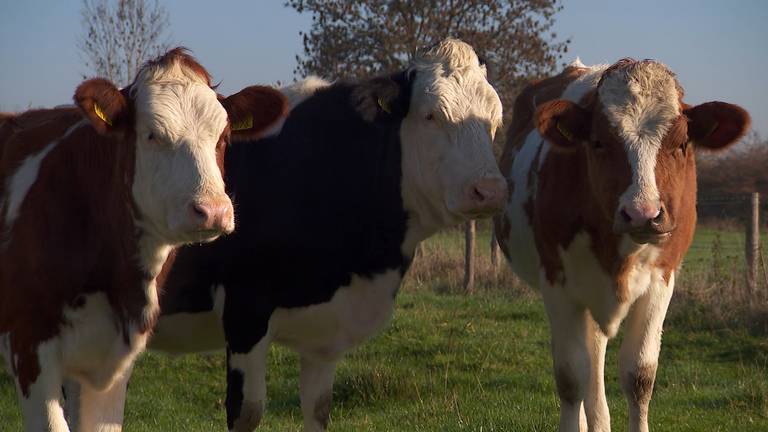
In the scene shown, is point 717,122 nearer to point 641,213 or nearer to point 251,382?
point 641,213

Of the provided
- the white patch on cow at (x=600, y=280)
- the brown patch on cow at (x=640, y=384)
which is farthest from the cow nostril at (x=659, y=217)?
the brown patch on cow at (x=640, y=384)

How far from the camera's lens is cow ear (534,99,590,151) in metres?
5.99

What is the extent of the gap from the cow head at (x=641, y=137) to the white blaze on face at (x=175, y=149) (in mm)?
2151

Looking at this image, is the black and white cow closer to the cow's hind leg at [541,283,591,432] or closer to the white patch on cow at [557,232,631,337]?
the white patch on cow at [557,232,631,337]

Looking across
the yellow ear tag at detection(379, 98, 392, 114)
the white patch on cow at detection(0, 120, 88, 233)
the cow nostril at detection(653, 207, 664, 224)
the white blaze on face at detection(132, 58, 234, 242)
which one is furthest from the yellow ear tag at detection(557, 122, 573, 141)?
the white patch on cow at detection(0, 120, 88, 233)

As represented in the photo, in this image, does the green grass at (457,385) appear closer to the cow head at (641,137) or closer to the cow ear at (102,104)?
the cow head at (641,137)

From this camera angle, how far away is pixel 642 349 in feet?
20.5

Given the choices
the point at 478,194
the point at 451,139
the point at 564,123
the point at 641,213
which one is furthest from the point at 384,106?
the point at 641,213

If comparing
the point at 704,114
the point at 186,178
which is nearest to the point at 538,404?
the point at 704,114

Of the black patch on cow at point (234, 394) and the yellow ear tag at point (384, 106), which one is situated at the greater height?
the yellow ear tag at point (384, 106)

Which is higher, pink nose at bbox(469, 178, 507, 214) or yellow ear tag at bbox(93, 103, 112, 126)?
yellow ear tag at bbox(93, 103, 112, 126)

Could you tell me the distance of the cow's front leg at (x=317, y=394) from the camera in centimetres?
636

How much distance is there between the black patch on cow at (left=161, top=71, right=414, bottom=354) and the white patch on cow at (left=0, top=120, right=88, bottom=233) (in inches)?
41.7

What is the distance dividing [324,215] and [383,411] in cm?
237
